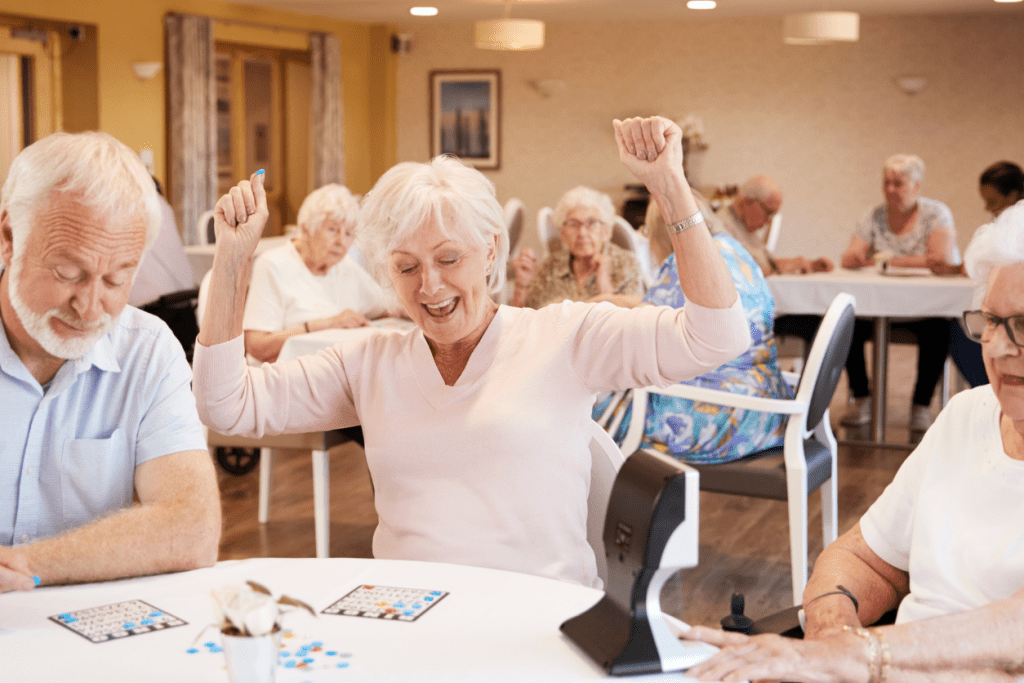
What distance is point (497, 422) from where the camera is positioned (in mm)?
1715

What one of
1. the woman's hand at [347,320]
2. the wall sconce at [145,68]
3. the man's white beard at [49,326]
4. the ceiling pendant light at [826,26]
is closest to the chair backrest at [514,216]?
the ceiling pendant light at [826,26]

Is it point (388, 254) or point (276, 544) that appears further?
point (276, 544)

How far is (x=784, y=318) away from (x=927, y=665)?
13.4ft

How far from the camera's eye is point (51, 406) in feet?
5.29

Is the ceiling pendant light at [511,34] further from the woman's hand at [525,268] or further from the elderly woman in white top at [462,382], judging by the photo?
the elderly woman in white top at [462,382]

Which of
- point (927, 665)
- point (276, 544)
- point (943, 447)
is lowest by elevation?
point (276, 544)

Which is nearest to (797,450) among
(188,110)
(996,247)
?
(996,247)

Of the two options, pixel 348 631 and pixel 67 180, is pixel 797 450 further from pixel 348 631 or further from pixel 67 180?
pixel 67 180

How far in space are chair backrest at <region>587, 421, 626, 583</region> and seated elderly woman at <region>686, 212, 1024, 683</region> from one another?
0.37 m

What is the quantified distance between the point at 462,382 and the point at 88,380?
0.59 metres

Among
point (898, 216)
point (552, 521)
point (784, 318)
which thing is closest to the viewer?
point (552, 521)

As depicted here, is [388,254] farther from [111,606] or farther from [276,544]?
[276,544]

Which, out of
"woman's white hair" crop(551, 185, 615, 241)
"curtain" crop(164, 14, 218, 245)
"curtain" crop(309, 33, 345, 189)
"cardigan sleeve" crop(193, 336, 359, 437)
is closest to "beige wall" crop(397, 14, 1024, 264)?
"curtain" crop(309, 33, 345, 189)

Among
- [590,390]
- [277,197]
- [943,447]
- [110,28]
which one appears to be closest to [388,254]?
[590,390]
